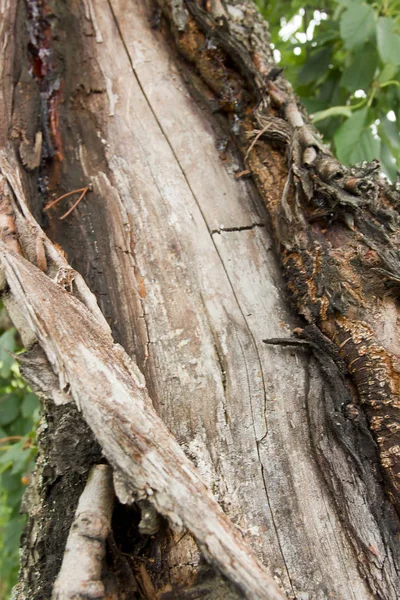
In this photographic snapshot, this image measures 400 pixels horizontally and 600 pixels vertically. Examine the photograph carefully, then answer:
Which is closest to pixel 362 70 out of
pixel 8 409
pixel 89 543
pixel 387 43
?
pixel 387 43

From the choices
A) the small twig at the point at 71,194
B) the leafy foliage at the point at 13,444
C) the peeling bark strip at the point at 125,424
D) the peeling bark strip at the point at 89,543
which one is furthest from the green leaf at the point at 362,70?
the peeling bark strip at the point at 89,543

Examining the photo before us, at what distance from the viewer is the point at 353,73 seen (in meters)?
2.18

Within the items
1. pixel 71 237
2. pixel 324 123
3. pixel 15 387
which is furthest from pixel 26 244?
pixel 324 123

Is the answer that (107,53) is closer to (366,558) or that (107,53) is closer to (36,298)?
(36,298)

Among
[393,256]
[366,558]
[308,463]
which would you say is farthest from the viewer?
[393,256]

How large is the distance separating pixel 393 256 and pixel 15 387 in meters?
2.22

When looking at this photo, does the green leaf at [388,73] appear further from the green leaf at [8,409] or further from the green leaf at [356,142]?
the green leaf at [8,409]

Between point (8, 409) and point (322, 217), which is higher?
point (322, 217)

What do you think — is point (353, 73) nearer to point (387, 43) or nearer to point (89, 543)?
point (387, 43)

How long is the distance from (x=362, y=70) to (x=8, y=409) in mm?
2288

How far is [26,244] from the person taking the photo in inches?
49.4

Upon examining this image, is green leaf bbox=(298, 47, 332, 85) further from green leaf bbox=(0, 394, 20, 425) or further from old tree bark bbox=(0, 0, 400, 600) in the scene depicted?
green leaf bbox=(0, 394, 20, 425)

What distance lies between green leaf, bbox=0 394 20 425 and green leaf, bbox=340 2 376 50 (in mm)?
2209

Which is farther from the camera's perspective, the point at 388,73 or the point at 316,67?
the point at 316,67
